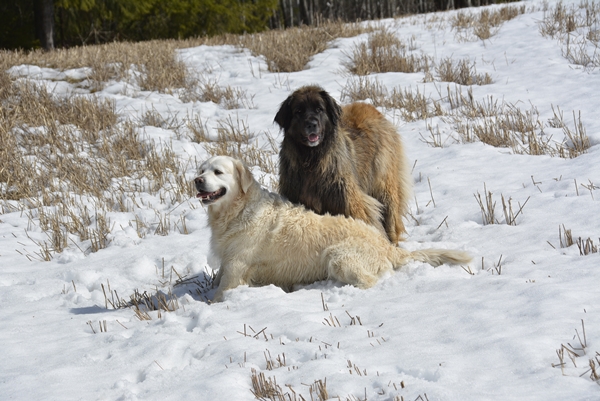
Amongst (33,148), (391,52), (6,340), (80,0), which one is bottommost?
(6,340)

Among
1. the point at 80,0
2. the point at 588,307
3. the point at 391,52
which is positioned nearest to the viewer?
the point at 588,307

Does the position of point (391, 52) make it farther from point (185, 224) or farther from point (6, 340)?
point (6, 340)

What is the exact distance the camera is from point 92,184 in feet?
27.2

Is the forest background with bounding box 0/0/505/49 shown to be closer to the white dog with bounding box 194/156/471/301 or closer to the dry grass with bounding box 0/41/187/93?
the dry grass with bounding box 0/41/187/93

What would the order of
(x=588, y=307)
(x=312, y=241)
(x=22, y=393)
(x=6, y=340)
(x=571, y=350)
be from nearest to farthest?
(x=571, y=350)
(x=22, y=393)
(x=588, y=307)
(x=6, y=340)
(x=312, y=241)

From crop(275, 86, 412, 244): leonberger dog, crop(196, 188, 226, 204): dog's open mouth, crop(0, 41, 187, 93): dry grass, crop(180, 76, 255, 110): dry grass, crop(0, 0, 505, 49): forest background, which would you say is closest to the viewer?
crop(196, 188, 226, 204): dog's open mouth

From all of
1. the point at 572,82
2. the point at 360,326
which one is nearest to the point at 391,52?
the point at 572,82

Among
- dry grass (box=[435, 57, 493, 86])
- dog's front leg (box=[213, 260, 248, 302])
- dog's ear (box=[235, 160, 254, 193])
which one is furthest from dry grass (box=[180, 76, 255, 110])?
dog's front leg (box=[213, 260, 248, 302])

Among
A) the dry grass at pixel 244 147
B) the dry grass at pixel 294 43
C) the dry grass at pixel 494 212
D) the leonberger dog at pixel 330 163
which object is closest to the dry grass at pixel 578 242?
the dry grass at pixel 494 212

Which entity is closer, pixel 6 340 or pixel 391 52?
pixel 6 340

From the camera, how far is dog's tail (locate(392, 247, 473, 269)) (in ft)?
16.3

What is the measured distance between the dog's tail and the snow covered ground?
3.8 inches

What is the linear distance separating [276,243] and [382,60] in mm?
8050

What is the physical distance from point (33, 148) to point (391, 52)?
739 cm
